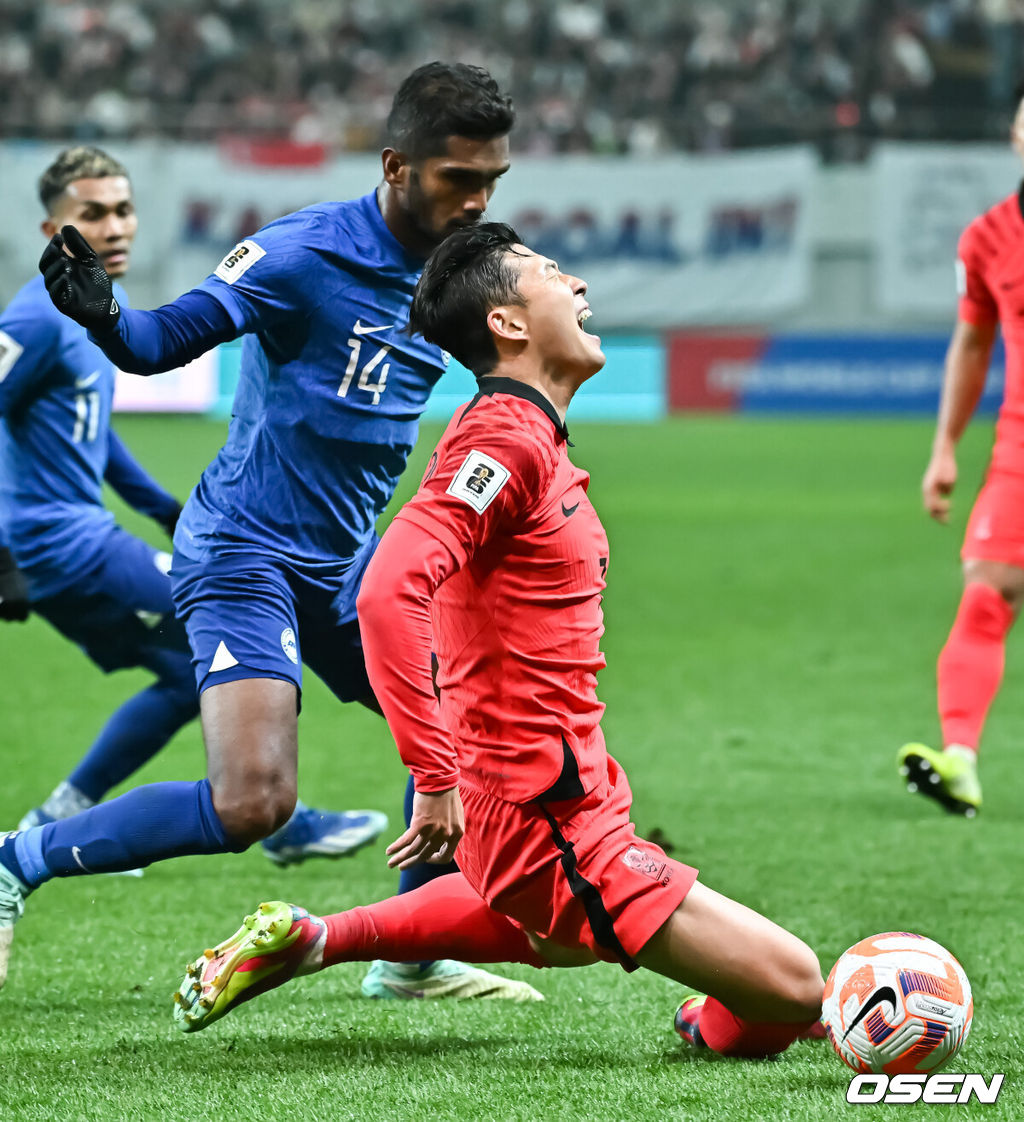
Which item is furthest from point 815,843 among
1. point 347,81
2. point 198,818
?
point 347,81

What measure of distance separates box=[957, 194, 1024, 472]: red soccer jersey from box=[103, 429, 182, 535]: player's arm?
271 cm

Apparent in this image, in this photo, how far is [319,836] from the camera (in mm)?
5184

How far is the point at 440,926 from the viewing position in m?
3.54

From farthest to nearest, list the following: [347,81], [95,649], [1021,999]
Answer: [347,81], [95,649], [1021,999]

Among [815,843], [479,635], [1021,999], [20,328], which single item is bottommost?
[815,843]

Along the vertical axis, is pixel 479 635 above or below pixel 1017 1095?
above

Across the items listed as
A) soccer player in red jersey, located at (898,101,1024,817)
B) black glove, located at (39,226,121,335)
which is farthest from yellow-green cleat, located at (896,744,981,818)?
black glove, located at (39,226,121,335)

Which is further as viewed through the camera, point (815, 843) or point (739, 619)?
point (739, 619)

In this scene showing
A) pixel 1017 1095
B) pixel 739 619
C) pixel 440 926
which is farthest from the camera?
pixel 739 619

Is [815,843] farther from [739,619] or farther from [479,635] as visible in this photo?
[739,619]

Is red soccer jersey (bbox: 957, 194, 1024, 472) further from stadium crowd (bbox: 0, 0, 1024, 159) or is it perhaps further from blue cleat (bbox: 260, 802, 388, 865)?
stadium crowd (bbox: 0, 0, 1024, 159)

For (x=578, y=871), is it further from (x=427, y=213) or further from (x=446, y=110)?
(x=446, y=110)

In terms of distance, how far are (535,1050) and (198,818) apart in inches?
33.8

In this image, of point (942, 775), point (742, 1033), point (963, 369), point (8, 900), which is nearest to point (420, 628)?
point (742, 1033)
